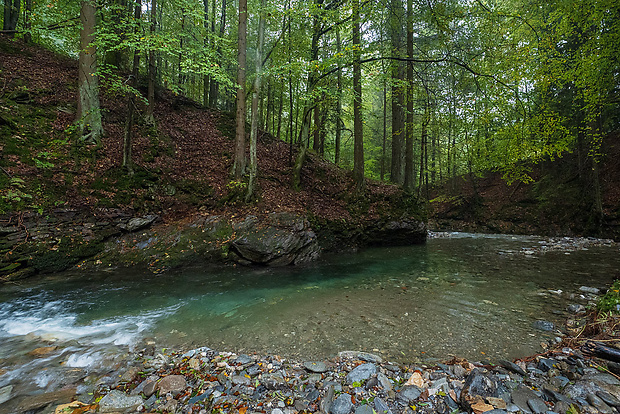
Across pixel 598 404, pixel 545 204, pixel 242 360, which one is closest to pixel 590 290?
pixel 598 404

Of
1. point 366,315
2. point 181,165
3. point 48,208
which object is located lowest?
point 366,315

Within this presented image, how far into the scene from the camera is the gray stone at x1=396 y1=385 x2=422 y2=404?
2539mm

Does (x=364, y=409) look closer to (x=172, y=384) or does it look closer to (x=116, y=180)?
(x=172, y=384)

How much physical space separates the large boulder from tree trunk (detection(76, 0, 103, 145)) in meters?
6.43

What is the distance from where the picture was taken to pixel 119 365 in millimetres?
3381

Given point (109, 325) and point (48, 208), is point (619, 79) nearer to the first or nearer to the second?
point (109, 325)

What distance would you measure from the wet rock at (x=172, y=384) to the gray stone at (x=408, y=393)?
2263mm

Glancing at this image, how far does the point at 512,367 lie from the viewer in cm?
300

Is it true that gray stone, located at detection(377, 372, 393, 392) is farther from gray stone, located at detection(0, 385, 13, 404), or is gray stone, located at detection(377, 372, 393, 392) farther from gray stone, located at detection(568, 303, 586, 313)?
gray stone, located at detection(568, 303, 586, 313)

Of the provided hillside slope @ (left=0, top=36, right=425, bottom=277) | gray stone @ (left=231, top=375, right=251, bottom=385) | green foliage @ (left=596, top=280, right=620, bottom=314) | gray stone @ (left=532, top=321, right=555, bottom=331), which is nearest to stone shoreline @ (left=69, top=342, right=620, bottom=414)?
gray stone @ (left=231, top=375, right=251, bottom=385)

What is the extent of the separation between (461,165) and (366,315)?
72.5 feet

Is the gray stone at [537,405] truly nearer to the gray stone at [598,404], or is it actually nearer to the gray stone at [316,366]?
the gray stone at [598,404]

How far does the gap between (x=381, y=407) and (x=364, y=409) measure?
0.53 feet

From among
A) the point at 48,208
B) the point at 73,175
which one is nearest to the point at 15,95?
the point at 73,175
